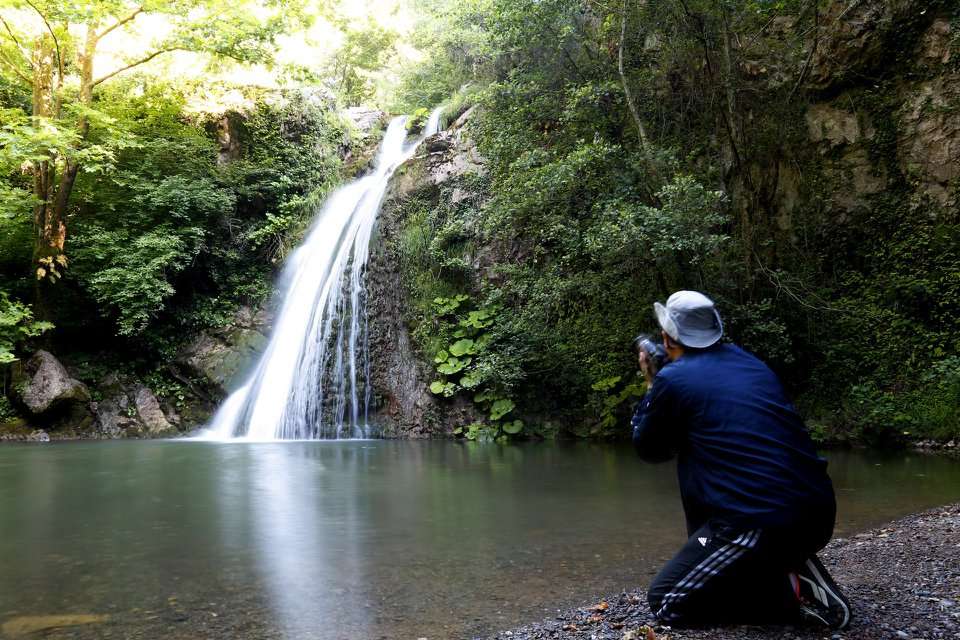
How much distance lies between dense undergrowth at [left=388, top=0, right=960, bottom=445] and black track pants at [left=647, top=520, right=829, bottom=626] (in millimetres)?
6660

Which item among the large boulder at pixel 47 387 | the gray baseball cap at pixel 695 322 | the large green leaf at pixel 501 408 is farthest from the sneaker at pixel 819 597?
the large boulder at pixel 47 387

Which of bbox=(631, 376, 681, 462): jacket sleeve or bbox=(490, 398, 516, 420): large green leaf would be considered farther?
bbox=(490, 398, 516, 420): large green leaf

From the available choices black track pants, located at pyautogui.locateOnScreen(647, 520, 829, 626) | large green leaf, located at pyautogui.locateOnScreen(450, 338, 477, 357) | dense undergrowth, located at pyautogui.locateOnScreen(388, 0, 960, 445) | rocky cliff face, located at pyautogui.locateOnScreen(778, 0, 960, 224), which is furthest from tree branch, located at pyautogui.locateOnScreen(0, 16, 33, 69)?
black track pants, located at pyautogui.locateOnScreen(647, 520, 829, 626)

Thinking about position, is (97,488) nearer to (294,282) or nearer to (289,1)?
(294,282)

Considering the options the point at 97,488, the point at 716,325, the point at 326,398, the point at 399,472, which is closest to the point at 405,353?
the point at 326,398

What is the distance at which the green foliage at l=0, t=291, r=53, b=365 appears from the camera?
486 inches

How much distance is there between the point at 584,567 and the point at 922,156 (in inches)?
396

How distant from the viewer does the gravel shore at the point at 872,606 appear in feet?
7.07

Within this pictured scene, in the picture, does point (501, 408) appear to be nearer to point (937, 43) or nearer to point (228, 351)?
point (228, 351)

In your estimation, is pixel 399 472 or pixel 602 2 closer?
pixel 399 472

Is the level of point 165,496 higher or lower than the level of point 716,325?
lower

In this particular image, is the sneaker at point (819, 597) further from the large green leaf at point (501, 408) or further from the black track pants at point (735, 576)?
the large green leaf at point (501, 408)

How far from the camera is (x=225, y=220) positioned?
16.2 meters

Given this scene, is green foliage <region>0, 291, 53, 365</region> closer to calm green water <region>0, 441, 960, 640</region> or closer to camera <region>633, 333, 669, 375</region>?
calm green water <region>0, 441, 960, 640</region>
